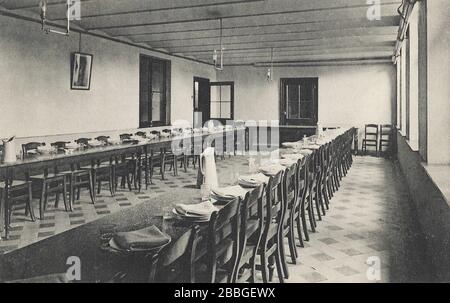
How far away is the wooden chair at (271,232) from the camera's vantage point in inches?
111

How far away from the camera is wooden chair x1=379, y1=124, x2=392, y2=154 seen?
12.9 meters

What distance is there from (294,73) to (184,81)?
402 centimetres

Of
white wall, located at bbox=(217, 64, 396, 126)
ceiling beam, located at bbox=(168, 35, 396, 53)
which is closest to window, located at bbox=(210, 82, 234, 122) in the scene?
white wall, located at bbox=(217, 64, 396, 126)

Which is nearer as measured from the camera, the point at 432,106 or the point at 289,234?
the point at 289,234

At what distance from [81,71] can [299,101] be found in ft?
27.2

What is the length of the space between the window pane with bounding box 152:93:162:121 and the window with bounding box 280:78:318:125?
192 inches

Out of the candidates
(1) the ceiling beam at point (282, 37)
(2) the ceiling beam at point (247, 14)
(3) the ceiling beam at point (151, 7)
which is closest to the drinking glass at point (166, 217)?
(3) the ceiling beam at point (151, 7)

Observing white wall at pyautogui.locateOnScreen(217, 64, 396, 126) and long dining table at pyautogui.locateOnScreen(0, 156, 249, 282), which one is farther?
white wall at pyautogui.locateOnScreen(217, 64, 396, 126)

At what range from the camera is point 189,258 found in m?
1.85

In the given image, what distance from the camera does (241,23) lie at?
7.81m

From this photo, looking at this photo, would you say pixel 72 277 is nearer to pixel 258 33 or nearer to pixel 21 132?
pixel 21 132

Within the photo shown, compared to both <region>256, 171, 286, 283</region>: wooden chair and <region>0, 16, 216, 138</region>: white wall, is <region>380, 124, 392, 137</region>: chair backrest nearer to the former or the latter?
<region>0, 16, 216, 138</region>: white wall
